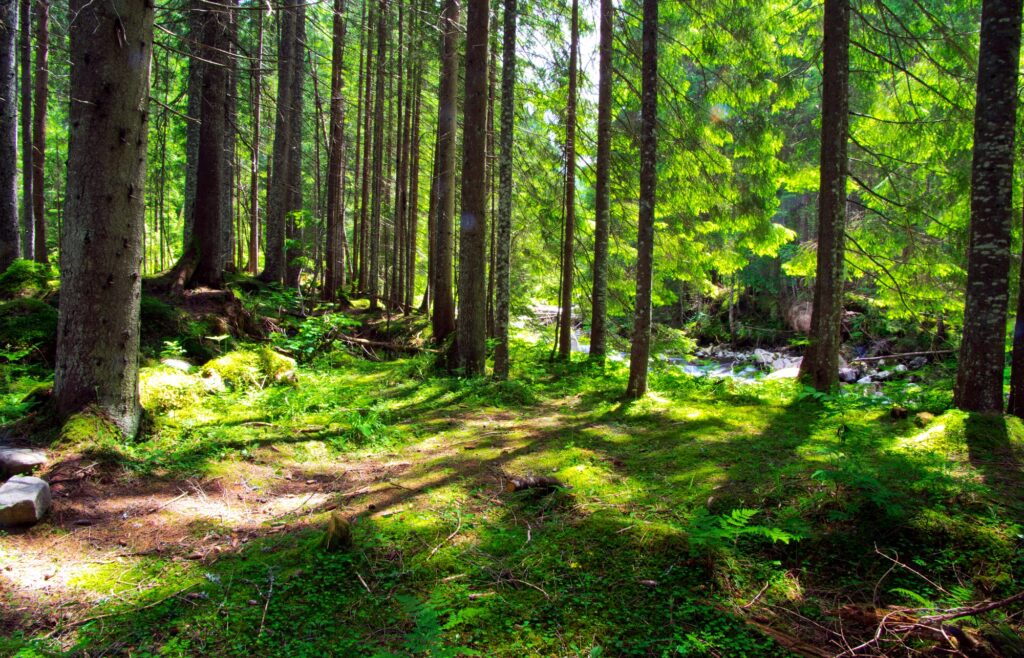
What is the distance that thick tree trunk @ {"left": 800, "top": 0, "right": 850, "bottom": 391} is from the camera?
22.4ft

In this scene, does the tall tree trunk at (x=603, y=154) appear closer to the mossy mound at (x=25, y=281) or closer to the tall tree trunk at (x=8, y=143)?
the mossy mound at (x=25, y=281)

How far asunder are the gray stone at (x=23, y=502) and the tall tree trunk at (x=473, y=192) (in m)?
6.01

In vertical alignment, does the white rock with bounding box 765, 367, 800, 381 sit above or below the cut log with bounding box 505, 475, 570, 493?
above

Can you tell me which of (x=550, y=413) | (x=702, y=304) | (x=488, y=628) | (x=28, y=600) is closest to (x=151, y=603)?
(x=28, y=600)

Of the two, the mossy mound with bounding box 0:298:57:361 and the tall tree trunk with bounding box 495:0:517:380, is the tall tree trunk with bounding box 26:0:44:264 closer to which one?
the mossy mound with bounding box 0:298:57:361

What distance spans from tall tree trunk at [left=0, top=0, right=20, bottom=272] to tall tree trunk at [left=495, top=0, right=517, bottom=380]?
8.73m

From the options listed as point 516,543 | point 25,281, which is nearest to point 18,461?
point 516,543

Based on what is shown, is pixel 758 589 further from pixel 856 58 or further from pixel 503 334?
pixel 856 58

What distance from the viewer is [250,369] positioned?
7.70m

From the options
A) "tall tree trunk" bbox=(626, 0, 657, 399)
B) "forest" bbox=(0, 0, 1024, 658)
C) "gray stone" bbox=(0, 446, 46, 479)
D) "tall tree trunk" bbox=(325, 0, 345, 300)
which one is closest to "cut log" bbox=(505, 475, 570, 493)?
"forest" bbox=(0, 0, 1024, 658)

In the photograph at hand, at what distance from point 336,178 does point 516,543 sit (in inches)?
504

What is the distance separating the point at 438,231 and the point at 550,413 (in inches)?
179

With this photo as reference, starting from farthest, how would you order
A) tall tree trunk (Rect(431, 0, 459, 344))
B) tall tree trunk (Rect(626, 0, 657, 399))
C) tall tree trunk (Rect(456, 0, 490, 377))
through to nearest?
tall tree trunk (Rect(431, 0, 459, 344))
tall tree trunk (Rect(456, 0, 490, 377))
tall tree trunk (Rect(626, 0, 657, 399))

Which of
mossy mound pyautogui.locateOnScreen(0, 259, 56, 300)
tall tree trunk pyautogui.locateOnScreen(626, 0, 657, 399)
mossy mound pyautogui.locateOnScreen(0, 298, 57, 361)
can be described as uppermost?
tall tree trunk pyautogui.locateOnScreen(626, 0, 657, 399)
